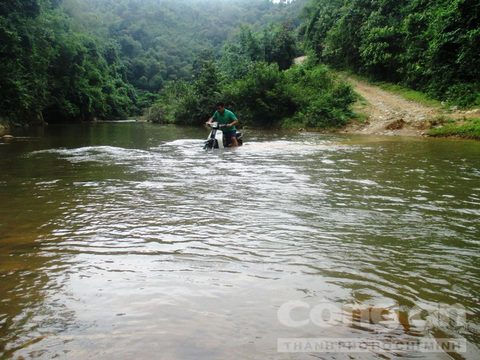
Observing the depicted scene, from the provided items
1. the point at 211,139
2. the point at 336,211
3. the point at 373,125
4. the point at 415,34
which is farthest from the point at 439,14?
the point at 336,211

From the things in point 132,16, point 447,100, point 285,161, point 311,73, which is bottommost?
point 285,161

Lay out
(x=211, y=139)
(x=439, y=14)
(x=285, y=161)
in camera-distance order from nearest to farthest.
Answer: (x=285, y=161), (x=211, y=139), (x=439, y=14)

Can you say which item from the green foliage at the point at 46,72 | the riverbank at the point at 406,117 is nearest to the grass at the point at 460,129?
the riverbank at the point at 406,117

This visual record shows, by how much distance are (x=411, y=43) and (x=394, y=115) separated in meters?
7.41

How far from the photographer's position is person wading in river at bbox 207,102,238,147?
1192cm

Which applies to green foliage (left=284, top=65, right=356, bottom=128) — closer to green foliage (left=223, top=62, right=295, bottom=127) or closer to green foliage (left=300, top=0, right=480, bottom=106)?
green foliage (left=223, top=62, right=295, bottom=127)

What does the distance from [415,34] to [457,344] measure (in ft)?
82.2

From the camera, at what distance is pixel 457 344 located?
199 cm

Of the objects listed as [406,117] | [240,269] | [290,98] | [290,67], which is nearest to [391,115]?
[406,117]

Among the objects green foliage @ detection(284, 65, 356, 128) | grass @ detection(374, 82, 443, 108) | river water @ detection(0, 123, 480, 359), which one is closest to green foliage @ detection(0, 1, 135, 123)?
green foliage @ detection(284, 65, 356, 128)

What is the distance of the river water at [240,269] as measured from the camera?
6.79 feet

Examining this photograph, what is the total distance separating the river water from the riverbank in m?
8.61

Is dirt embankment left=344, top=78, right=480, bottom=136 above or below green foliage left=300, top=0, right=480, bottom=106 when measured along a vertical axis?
below

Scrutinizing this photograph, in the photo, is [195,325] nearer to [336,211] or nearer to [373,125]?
[336,211]
